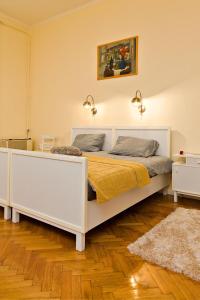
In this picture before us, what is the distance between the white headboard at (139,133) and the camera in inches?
133

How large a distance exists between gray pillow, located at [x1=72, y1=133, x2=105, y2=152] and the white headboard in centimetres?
12

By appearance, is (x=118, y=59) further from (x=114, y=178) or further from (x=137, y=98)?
(x=114, y=178)

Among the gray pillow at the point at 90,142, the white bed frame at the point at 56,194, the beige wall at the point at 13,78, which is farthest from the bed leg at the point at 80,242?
the beige wall at the point at 13,78

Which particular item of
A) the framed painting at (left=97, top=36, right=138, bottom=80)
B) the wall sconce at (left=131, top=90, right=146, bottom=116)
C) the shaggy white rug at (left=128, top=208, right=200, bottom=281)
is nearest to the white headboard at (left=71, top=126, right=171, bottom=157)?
the wall sconce at (left=131, top=90, right=146, bottom=116)

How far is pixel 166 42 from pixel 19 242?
321 cm

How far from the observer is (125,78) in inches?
150

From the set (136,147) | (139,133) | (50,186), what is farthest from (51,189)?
(139,133)

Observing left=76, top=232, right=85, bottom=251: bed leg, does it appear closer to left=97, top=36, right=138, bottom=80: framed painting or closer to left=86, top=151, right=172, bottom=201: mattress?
left=86, top=151, right=172, bottom=201: mattress

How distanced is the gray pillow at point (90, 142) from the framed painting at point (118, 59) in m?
1.06

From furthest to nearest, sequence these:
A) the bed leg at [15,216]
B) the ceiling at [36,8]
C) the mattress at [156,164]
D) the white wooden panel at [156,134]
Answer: the ceiling at [36,8] → the white wooden panel at [156,134] → the mattress at [156,164] → the bed leg at [15,216]

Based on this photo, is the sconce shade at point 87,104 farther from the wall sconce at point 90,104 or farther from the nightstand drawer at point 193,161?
the nightstand drawer at point 193,161

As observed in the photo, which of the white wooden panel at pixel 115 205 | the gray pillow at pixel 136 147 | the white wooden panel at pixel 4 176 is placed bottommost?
the white wooden panel at pixel 115 205

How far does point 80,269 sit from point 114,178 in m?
0.80

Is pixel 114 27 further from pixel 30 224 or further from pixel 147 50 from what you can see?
pixel 30 224
